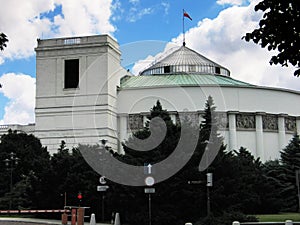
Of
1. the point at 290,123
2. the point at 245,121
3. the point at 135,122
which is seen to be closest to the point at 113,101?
the point at 135,122

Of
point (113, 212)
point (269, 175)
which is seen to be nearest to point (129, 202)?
point (113, 212)

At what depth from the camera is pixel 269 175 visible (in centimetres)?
5319

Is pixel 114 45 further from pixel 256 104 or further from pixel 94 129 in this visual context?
pixel 256 104

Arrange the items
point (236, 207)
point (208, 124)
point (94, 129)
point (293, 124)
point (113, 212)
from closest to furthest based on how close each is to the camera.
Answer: point (236, 207) → point (113, 212) → point (208, 124) → point (94, 129) → point (293, 124)

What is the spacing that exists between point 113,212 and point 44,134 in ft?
128

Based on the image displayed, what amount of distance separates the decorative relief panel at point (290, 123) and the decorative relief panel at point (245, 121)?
657cm

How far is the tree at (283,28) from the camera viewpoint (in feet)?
37.3

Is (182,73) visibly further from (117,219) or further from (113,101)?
(117,219)

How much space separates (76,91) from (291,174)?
32951 mm

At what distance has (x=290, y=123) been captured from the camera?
7912 centimetres

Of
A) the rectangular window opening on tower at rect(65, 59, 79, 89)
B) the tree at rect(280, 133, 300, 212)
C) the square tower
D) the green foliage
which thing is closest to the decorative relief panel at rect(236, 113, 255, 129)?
the square tower

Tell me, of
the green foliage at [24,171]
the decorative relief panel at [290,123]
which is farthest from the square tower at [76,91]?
the decorative relief panel at [290,123]

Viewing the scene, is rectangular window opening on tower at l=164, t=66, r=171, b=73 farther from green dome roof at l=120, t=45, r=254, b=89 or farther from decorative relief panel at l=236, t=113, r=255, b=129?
decorative relief panel at l=236, t=113, r=255, b=129

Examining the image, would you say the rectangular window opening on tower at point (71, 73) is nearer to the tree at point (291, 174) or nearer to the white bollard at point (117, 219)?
the tree at point (291, 174)
